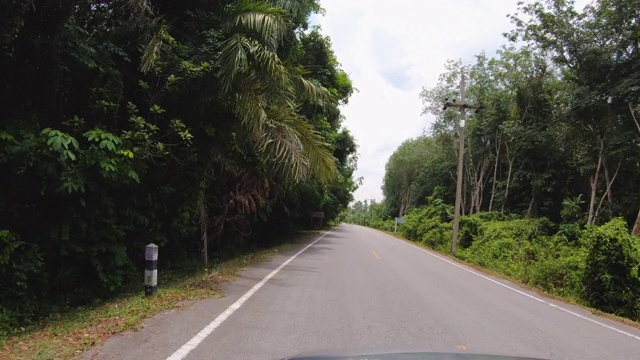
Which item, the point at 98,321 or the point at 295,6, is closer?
the point at 98,321

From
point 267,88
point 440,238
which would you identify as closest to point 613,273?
point 267,88

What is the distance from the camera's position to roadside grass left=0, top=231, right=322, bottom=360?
479 cm

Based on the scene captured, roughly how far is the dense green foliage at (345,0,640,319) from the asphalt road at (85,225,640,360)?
2.61 metres

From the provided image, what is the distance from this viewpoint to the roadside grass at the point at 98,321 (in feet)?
15.7

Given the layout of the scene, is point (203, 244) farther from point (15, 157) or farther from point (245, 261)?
point (15, 157)

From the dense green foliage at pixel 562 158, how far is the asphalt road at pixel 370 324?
103 inches

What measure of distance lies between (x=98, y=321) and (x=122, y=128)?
12.3 ft

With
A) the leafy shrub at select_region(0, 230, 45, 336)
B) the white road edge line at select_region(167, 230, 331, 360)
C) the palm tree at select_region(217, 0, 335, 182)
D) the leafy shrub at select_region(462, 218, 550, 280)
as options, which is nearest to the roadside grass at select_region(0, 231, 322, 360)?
the leafy shrub at select_region(0, 230, 45, 336)

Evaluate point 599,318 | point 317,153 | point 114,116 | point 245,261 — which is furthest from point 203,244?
point 599,318

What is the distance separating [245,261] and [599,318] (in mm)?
9415

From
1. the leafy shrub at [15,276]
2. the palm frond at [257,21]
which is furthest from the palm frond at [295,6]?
the leafy shrub at [15,276]

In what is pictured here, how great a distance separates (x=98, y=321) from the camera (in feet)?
19.6

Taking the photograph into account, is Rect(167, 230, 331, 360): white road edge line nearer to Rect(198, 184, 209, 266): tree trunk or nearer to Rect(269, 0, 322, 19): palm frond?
Rect(198, 184, 209, 266): tree trunk

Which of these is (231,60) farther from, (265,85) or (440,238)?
(440,238)
